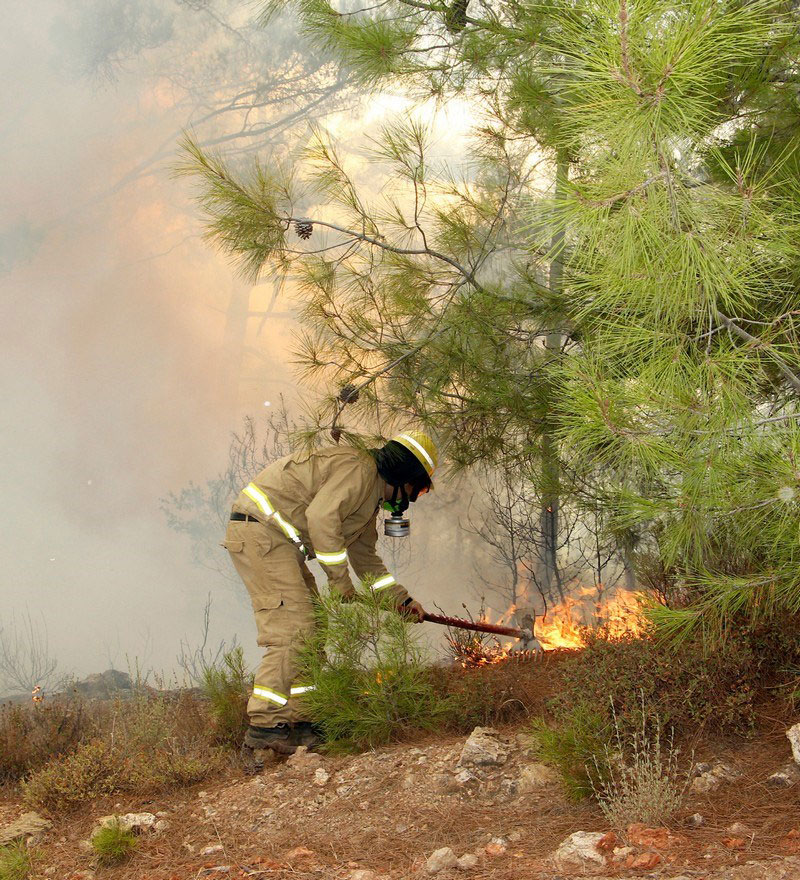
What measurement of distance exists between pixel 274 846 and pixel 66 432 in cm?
462

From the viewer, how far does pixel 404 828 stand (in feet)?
10.5

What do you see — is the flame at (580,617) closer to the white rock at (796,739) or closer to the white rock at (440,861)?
the white rock at (796,739)

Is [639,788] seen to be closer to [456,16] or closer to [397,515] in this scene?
[397,515]

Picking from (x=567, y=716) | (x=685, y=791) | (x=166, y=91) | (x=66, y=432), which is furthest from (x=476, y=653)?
(x=166, y=91)

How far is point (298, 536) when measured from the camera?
14.2 ft

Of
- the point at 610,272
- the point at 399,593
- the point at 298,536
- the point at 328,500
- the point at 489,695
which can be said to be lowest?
the point at 489,695

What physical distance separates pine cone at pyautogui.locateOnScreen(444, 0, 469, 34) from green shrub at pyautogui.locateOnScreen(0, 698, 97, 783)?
12.7 feet

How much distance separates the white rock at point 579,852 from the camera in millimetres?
2559

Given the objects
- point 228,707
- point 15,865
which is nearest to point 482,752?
point 228,707

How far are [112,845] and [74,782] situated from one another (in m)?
0.67

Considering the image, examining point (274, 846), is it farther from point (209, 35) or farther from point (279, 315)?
point (209, 35)

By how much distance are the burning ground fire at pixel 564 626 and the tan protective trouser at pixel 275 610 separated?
1.28 metres

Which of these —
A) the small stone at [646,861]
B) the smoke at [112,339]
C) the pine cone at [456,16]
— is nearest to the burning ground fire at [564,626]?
the smoke at [112,339]

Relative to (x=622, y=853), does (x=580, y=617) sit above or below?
above
